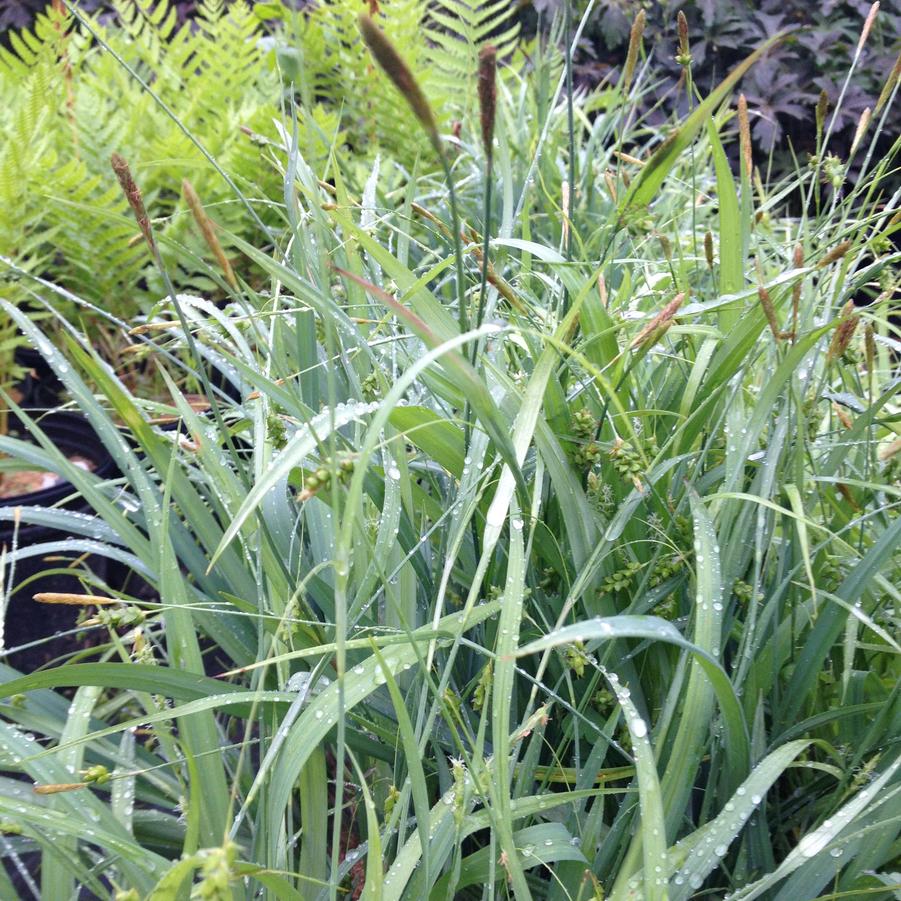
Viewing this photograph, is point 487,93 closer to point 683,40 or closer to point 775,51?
point 683,40

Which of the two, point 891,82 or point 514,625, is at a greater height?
point 891,82

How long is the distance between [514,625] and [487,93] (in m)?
0.42

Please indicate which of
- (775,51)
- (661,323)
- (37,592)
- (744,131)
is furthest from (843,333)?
(775,51)

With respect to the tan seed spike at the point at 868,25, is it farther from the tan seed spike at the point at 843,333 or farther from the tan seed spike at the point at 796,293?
the tan seed spike at the point at 843,333

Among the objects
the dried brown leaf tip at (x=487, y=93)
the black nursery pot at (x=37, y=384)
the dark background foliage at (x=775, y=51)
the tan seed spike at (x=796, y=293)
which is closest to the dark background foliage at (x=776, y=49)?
the dark background foliage at (x=775, y=51)

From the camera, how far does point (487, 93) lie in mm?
456

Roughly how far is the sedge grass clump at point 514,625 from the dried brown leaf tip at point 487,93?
0.43 ft

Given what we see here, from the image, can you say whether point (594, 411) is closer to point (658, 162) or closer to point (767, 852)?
point (658, 162)

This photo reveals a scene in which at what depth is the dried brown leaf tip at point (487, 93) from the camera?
0.44 metres

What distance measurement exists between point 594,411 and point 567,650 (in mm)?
321

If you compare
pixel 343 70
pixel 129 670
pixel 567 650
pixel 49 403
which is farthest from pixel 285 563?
pixel 343 70

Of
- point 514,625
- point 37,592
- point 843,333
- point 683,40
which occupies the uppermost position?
point 683,40

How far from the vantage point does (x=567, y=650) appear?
2.57ft

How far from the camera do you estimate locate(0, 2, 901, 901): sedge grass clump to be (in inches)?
27.5
